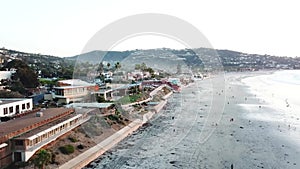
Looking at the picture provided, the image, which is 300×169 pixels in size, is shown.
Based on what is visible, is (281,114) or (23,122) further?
(281,114)

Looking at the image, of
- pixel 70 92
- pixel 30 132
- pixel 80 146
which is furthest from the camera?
pixel 70 92

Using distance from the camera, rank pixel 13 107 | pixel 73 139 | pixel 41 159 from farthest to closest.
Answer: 1. pixel 13 107
2. pixel 73 139
3. pixel 41 159

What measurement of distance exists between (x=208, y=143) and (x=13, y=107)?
44.7 ft

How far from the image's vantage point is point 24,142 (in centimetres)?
1522

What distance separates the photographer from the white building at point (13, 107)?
2142 cm

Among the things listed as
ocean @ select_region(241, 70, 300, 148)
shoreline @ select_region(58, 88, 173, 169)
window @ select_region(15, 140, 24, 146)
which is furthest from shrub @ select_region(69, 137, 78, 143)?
ocean @ select_region(241, 70, 300, 148)

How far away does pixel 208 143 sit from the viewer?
2219 cm

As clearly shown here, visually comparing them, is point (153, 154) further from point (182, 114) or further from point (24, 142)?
point (182, 114)

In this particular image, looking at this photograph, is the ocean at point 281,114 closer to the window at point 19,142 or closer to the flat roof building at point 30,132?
the flat roof building at point 30,132

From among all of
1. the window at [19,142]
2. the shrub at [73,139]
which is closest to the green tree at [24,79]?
the shrub at [73,139]

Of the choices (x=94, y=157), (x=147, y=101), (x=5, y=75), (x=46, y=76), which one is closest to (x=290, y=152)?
(x=94, y=157)

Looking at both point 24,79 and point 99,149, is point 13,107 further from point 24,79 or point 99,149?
point 24,79

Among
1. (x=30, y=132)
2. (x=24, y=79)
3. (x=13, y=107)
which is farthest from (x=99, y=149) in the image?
(x=24, y=79)

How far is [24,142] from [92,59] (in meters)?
89.0
